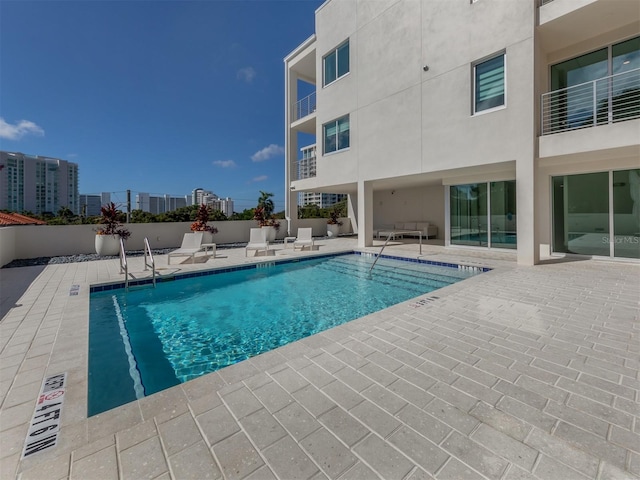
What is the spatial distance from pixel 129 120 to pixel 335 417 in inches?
1441

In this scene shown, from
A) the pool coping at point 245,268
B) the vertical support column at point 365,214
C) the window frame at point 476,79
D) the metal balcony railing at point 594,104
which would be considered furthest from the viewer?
the vertical support column at point 365,214

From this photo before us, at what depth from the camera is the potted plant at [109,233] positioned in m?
10.9

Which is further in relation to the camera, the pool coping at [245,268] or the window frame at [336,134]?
the window frame at [336,134]

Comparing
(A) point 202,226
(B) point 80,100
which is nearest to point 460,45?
(A) point 202,226

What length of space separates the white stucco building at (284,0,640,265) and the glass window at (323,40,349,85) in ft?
0.51

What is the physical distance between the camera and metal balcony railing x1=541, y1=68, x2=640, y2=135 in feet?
25.2

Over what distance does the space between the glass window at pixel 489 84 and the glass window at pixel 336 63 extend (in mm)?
6411

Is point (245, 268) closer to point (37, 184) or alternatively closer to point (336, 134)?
point (336, 134)

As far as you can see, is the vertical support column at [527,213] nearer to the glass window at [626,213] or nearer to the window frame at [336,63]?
the glass window at [626,213]

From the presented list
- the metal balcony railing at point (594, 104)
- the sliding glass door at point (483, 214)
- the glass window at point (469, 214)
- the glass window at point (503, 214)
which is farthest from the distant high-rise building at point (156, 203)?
the metal balcony railing at point (594, 104)

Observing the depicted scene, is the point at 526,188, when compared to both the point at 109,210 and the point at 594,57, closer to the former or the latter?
the point at 594,57

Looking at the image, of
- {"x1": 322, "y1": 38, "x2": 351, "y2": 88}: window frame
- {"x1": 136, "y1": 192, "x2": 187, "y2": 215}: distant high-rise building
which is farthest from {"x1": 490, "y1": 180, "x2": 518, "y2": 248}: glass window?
{"x1": 136, "y1": 192, "x2": 187, "y2": 215}: distant high-rise building

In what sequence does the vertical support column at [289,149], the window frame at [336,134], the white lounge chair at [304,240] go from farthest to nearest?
the vertical support column at [289,149], the window frame at [336,134], the white lounge chair at [304,240]

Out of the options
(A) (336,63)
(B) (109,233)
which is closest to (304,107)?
(A) (336,63)
